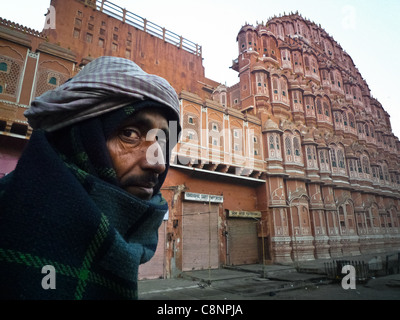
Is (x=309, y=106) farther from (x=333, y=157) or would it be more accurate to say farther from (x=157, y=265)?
(x=157, y=265)

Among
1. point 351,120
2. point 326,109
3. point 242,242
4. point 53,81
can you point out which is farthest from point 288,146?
point 53,81

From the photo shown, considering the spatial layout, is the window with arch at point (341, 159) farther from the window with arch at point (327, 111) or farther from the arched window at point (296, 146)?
the arched window at point (296, 146)

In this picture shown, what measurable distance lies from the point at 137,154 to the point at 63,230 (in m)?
0.40

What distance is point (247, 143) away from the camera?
16.7 meters

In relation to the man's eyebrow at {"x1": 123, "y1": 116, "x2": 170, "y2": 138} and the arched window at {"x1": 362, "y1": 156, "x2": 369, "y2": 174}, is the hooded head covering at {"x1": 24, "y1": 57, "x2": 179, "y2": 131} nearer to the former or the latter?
the man's eyebrow at {"x1": 123, "y1": 116, "x2": 170, "y2": 138}

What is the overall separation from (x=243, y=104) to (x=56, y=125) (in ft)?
67.7

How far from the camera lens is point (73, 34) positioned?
1684 centimetres

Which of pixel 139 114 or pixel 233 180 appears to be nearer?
pixel 139 114

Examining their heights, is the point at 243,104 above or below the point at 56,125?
above

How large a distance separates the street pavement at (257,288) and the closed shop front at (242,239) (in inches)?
99.8

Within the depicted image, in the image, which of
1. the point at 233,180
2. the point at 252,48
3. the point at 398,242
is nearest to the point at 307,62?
the point at 252,48

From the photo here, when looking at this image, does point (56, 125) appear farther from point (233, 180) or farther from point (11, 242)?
point (233, 180)

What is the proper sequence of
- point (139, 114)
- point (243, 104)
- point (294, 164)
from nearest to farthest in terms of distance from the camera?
point (139, 114)
point (294, 164)
point (243, 104)

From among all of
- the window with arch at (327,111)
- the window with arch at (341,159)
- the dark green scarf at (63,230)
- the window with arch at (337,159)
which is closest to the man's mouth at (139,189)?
the dark green scarf at (63,230)
